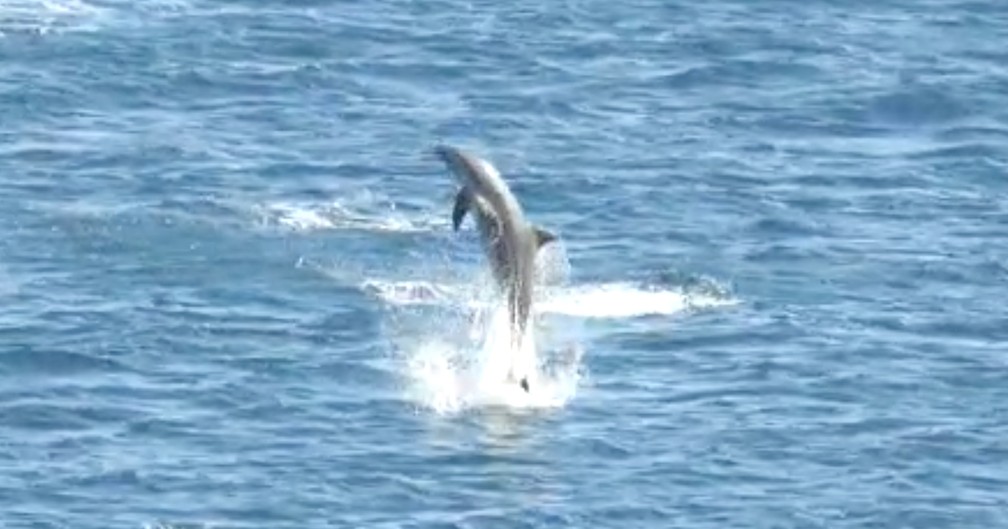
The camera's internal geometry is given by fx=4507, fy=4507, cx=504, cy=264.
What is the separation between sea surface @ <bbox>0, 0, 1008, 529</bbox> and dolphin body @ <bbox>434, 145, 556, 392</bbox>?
1676 mm

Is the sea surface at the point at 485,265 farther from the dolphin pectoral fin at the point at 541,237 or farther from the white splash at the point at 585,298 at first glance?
the dolphin pectoral fin at the point at 541,237

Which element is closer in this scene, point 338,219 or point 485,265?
point 485,265

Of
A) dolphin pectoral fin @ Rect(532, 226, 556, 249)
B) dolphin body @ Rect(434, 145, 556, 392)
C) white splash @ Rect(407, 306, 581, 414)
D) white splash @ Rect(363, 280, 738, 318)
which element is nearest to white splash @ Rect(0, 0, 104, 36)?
white splash @ Rect(363, 280, 738, 318)

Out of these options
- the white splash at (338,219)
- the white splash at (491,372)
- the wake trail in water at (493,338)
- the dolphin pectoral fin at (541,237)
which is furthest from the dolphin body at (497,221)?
the white splash at (338,219)

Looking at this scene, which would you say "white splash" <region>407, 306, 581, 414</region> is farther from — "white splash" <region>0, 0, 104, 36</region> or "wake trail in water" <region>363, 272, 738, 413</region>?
"white splash" <region>0, 0, 104, 36</region>

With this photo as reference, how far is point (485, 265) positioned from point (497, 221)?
7807mm

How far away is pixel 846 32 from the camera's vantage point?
288 feet

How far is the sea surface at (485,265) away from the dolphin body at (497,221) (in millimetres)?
1676

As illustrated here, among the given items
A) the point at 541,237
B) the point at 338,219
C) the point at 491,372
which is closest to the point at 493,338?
the point at 491,372

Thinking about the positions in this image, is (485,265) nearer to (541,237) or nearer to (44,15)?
(541,237)

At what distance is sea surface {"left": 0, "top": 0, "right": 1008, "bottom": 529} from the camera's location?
5838 centimetres

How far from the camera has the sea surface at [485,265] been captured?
192ft

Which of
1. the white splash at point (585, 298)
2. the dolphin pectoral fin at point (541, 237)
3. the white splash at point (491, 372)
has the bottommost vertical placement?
the white splash at point (491, 372)

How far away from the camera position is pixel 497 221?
61.8 m
